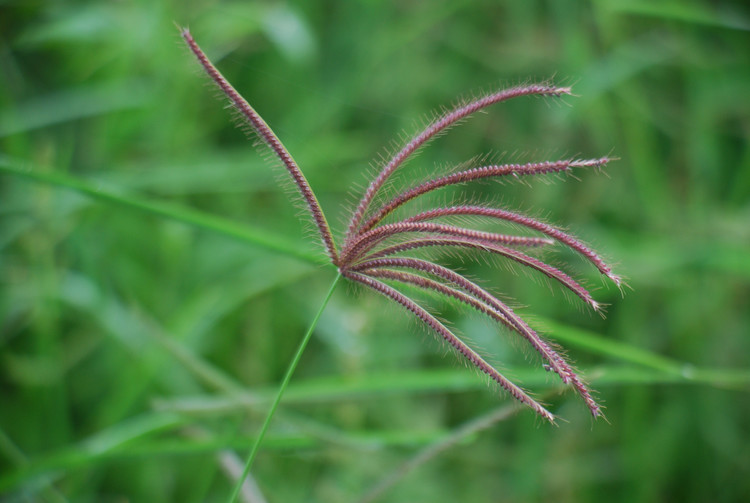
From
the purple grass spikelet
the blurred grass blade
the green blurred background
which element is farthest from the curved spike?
the green blurred background

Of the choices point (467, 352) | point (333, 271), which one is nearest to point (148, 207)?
point (333, 271)

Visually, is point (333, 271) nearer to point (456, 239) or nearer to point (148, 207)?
point (148, 207)

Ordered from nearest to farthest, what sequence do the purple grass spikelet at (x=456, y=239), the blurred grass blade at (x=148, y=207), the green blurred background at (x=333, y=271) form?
the purple grass spikelet at (x=456, y=239) < the blurred grass blade at (x=148, y=207) < the green blurred background at (x=333, y=271)

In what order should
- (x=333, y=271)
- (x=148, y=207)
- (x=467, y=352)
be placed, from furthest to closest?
(x=333, y=271) < (x=148, y=207) < (x=467, y=352)

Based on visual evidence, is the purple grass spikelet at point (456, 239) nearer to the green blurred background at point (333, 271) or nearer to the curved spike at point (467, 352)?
the curved spike at point (467, 352)

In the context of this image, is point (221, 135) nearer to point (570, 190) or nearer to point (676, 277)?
point (570, 190)

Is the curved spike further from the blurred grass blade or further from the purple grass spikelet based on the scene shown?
the blurred grass blade

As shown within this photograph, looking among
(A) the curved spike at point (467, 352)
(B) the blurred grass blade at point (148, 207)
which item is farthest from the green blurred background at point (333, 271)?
(A) the curved spike at point (467, 352)

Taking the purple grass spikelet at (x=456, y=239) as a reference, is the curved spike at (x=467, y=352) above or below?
below

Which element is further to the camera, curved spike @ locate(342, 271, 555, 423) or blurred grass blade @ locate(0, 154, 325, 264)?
blurred grass blade @ locate(0, 154, 325, 264)

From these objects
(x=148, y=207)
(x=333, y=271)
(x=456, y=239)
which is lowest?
(x=333, y=271)
